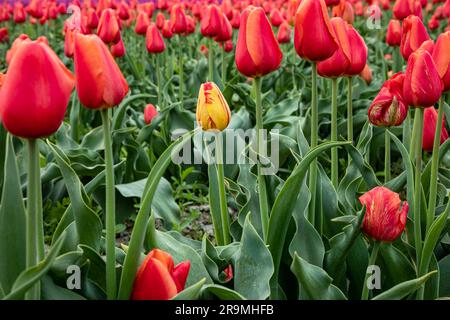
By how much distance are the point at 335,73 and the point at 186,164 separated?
1.74 m

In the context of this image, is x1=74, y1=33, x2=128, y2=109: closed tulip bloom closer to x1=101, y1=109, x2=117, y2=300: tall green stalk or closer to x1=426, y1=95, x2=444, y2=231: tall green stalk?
x1=101, y1=109, x2=117, y2=300: tall green stalk

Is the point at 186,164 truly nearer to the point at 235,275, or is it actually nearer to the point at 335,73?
Result: the point at 335,73

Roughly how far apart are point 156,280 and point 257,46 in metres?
0.74

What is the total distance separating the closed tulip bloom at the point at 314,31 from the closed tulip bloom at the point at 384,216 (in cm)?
40

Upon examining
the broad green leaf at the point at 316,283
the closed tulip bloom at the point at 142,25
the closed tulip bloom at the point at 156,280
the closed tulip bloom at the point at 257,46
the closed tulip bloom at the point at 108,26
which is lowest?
the broad green leaf at the point at 316,283

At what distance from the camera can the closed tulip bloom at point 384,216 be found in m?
1.64

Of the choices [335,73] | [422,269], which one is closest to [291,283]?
[422,269]

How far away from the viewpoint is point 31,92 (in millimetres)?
1185

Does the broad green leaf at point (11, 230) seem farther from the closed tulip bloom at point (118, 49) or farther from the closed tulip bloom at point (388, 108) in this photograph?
the closed tulip bloom at point (118, 49)

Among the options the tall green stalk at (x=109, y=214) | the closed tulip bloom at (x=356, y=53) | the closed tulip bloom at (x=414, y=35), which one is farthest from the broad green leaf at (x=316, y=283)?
the closed tulip bloom at (x=414, y=35)

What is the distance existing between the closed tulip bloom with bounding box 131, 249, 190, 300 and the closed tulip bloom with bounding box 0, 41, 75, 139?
38cm

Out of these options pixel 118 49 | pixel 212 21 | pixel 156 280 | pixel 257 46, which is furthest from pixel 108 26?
pixel 156 280

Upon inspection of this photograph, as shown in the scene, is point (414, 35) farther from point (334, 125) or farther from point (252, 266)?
point (252, 266)
